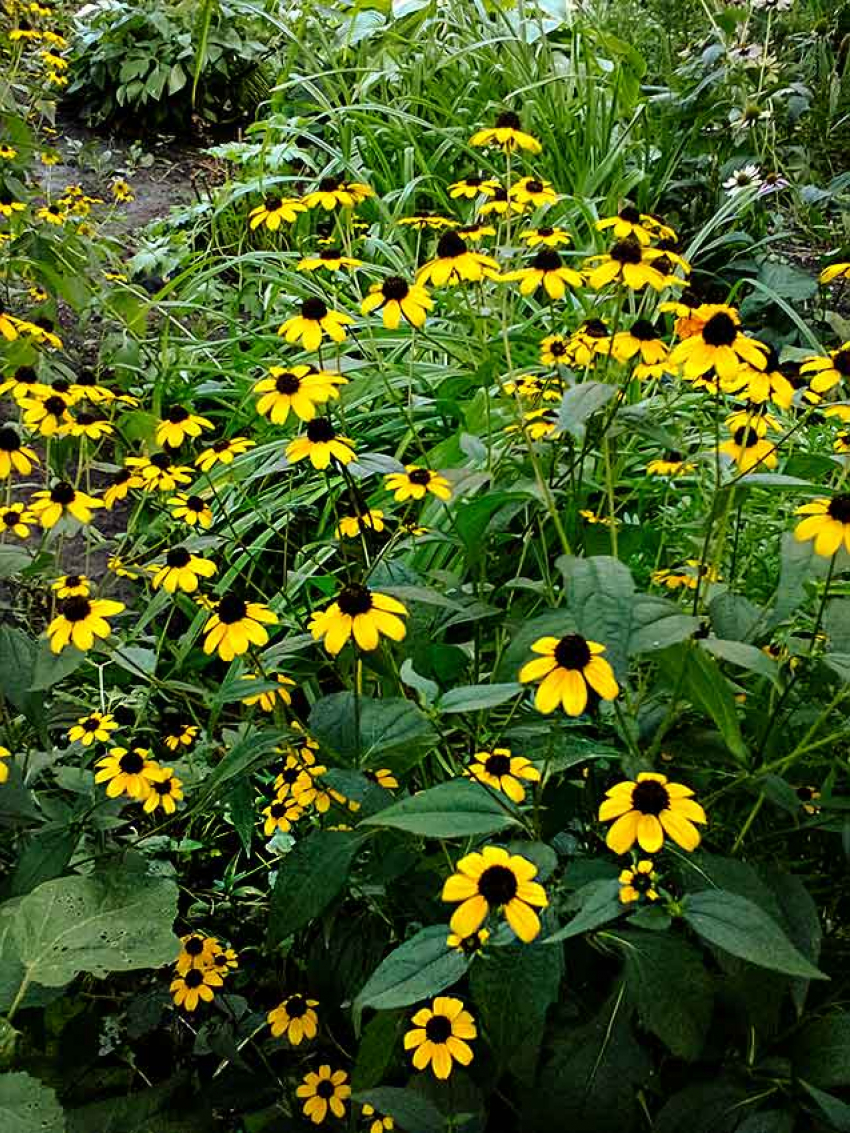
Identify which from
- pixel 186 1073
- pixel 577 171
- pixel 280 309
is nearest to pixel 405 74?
pixel 577 171

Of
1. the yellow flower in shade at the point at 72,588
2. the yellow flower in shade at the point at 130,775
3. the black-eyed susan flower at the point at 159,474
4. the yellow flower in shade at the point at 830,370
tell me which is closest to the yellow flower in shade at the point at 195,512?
the black-eyed susan flower at the point at 159,474

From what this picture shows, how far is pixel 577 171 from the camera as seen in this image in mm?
2754

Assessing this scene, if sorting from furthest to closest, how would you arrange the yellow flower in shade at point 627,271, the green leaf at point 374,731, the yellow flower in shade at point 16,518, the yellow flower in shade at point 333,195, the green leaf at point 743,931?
the yellow flower in shade at point 333,195 → the yellow flower in shade at point 16,518 → the yellow flower in shade at point 627,271 → the green leaf at point 374,731 → the green leaf at point 743,931

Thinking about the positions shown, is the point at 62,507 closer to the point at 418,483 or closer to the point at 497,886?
the point at 418,483

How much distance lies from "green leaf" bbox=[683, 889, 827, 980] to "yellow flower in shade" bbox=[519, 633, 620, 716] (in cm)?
15

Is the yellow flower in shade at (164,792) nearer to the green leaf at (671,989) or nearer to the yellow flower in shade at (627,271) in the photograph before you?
the green leaf at (671,989)

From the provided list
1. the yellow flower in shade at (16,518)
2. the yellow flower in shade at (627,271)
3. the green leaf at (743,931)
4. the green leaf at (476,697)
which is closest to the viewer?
the green leaf at (743,931)

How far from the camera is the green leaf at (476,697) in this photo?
2.74 feet

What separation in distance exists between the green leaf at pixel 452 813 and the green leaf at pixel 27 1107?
303 millimetres

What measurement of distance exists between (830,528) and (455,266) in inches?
19.9

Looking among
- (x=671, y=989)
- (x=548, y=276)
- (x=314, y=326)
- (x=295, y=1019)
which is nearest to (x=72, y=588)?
(x=314, y=326)

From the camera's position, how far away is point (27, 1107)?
0.80 meters

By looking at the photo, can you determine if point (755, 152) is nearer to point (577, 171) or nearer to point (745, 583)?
point (577, 171)

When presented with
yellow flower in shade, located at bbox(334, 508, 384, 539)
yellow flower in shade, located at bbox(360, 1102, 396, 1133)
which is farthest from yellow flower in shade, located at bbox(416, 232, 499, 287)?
yellow flower in shade, located at bbox(360, 1102, 396, 1133)
